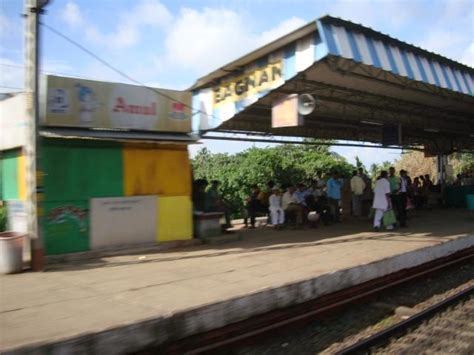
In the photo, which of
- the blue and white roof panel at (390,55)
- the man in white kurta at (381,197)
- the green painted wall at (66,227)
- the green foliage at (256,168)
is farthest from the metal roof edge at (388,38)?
the green foliage at (256,168)

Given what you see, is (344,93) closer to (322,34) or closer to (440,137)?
(322,34)

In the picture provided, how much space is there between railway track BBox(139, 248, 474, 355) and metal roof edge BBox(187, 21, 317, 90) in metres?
4.67

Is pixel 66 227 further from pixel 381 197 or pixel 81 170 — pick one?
pixel 381 197

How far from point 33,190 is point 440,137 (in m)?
20.7

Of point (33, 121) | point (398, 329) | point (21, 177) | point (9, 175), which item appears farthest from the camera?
point (9, 175)

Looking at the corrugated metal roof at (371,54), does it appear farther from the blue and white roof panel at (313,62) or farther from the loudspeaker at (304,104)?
the loudspeaker at (304,104)

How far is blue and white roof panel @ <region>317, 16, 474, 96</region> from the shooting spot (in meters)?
9.20

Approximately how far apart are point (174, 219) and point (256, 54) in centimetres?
379

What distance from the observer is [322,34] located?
29.3 ft

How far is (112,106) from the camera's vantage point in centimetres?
934

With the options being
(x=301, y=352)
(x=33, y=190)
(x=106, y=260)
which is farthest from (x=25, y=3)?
(x=301, y=352)

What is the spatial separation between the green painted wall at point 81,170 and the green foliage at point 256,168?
12603mm

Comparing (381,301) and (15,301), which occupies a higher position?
(15,301)

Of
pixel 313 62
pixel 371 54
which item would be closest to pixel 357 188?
pixel 371 54
